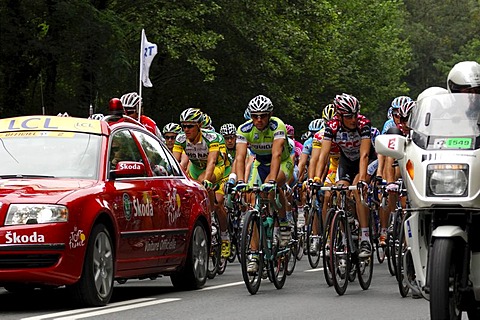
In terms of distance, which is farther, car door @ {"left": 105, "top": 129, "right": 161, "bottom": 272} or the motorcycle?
car door @ {"left": 105, "top": 129, "right": 161, "bottom": 272}

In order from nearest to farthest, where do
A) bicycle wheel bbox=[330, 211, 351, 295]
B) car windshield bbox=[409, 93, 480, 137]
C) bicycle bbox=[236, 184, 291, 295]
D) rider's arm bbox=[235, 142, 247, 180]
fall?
car windshield bbox=[409, 93, 480, 137], bicycle wheel bbox=[330, 211, 351, 295], bicycle bbox=[236, 184, 291, 295], rider's arm bbox=[235, 142, 247, 180]

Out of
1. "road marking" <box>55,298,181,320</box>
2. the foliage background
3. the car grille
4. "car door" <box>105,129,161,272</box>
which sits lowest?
"road marking" <box>55,298,181,320</box>

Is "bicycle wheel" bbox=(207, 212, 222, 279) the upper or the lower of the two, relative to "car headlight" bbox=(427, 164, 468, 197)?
lower

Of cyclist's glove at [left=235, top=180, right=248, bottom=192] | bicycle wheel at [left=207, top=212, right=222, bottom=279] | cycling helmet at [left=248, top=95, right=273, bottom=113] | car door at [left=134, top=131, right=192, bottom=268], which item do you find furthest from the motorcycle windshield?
bicycle wheel at [left=207, top=212, right=222, bottom=279]

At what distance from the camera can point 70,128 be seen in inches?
480

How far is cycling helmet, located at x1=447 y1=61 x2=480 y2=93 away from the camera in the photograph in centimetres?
931

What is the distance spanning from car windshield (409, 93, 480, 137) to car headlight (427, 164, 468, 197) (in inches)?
15.0

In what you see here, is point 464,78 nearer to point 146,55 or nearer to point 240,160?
point 240,160

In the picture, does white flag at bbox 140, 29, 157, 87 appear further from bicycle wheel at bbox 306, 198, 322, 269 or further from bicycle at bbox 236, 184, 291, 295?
bicycle at bbox 236, 184, 291, 295

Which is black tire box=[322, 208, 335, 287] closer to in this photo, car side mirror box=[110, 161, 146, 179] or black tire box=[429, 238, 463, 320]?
car side mirror box=[110, 161, 146, 179]

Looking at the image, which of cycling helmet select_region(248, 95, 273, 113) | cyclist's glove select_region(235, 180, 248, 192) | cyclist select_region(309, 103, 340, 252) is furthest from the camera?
cyclist select_region(309, 103, 340, 252)

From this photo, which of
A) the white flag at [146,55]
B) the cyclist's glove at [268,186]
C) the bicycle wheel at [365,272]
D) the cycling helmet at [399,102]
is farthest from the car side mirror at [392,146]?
the white flag at [146,55]

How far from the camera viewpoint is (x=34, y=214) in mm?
10664

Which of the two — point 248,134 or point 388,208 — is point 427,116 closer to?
point 248,134
